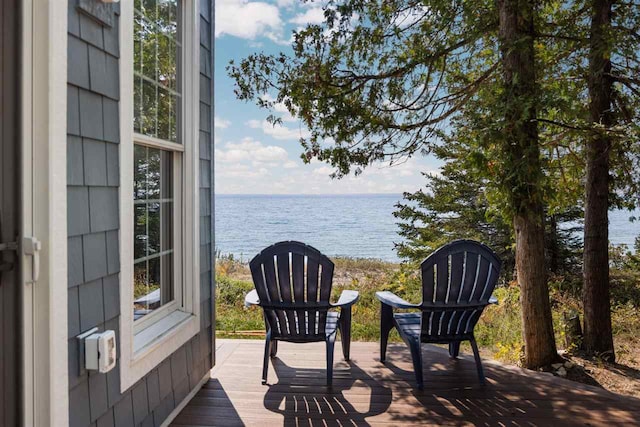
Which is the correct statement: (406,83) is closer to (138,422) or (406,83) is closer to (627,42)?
(627,42)

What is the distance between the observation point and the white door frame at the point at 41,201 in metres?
1.52

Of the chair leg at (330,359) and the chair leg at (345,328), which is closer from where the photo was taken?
the chair leg at (330,359)

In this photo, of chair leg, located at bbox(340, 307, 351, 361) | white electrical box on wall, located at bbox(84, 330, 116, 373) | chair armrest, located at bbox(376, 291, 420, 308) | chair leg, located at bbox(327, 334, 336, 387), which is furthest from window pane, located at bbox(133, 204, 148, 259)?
chair armrest, located at bbox(376, 291, 420, 308)

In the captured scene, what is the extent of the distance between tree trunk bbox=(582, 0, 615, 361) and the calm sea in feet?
29.9

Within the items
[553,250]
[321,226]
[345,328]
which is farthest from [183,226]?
[321,226]

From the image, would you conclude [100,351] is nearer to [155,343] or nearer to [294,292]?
[155,343]

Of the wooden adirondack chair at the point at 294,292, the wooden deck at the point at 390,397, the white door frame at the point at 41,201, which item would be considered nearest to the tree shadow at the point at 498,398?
the wooden deck at the point at 390,397

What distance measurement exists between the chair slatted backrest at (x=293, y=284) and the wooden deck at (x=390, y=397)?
1.28 ft

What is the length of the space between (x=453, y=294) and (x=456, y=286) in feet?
0.19

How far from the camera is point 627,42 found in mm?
3691

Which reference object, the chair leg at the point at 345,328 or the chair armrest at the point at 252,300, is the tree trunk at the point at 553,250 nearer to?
the chair leg at the point at 345,328

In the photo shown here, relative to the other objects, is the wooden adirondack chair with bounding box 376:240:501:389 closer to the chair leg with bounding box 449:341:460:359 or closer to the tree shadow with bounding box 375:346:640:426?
the tree shadow with bounding box 375:346:640:426

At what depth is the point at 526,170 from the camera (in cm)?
338

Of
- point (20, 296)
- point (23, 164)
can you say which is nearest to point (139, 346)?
point (20, 296)
